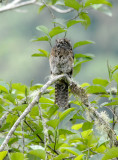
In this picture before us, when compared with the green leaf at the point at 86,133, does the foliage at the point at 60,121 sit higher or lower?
higher

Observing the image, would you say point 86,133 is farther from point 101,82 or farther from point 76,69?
point 76,69

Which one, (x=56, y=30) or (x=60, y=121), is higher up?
(x=56, y=30)

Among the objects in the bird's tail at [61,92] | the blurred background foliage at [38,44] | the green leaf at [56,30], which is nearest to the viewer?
the green leaf at [56,30]

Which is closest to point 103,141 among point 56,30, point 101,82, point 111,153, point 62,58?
point 111,153

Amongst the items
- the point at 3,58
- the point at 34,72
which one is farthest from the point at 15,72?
the point at 3,58

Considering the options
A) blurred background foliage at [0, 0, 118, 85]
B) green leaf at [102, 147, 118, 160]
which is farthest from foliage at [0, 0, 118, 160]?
blurred background foliage at [0, 0, 118, 85]

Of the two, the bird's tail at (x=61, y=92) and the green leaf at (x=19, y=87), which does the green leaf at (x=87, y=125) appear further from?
the green leaf at (x=19, y=87)

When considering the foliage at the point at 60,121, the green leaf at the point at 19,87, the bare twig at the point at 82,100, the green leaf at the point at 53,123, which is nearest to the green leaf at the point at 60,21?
the foliage at the point at 60,121

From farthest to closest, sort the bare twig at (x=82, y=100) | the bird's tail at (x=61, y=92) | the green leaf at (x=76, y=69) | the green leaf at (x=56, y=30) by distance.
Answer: the green leaf at (x=76, y=69), the bird's tail at (x=61, y=92), the green leaf at (x=56, y=30), the bare twig at (x=82, y=100)

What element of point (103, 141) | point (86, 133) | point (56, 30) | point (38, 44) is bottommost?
point (38, 44)

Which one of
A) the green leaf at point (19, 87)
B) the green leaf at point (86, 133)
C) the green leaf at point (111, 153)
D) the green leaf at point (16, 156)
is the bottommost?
the green leaf at point (86, 133)

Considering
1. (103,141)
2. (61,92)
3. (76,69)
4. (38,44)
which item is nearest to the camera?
(103,141)

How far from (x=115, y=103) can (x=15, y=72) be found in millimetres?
18936

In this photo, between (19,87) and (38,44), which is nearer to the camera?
(19,87)
